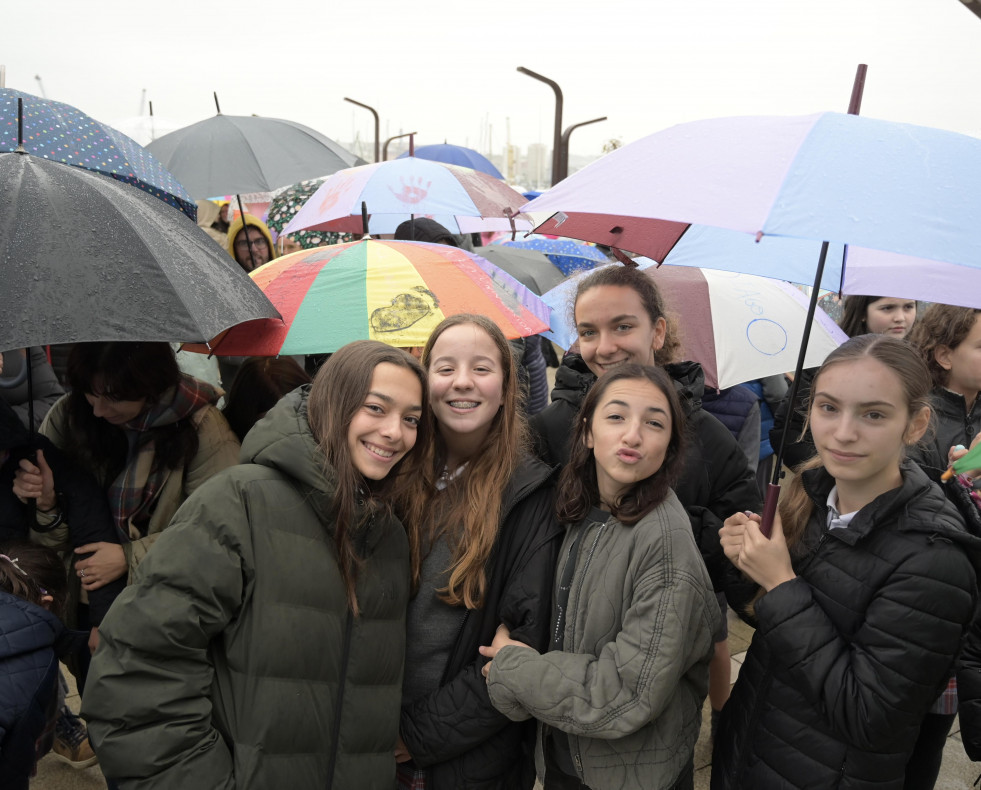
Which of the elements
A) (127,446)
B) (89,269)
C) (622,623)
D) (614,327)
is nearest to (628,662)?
(622,623)

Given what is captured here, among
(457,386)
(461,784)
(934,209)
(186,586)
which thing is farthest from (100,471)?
(934,209)

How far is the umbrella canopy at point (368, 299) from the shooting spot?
7.84 ft

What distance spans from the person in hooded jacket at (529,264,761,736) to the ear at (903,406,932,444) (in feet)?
1.83

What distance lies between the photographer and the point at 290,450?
1646 millimetres

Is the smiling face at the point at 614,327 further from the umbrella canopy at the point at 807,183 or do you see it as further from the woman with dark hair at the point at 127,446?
the woman with dark hair at the point at 127,446

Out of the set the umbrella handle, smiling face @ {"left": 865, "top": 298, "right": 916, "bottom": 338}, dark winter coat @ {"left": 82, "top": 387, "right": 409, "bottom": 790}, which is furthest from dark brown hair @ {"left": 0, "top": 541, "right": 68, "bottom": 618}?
smiling face @ {"left": 865, "top": 298, "right": 916, "bottom": 338}

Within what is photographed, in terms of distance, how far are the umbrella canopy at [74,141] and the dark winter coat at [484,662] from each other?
5.92 feet

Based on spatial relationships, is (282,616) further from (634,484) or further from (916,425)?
(916,425)

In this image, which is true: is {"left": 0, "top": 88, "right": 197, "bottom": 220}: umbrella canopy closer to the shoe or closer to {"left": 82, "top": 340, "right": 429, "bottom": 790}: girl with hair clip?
{"left": 82, "top": 340, "right": 429, "bottom": 790}: girl with hair clip

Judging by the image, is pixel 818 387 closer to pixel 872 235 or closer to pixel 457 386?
pixel 872 235

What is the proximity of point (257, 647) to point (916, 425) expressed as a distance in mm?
1735

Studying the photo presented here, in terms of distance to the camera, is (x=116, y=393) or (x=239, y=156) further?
(x=239, y=156)

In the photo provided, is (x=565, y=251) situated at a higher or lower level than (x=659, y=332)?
higher

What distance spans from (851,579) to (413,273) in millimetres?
1738
